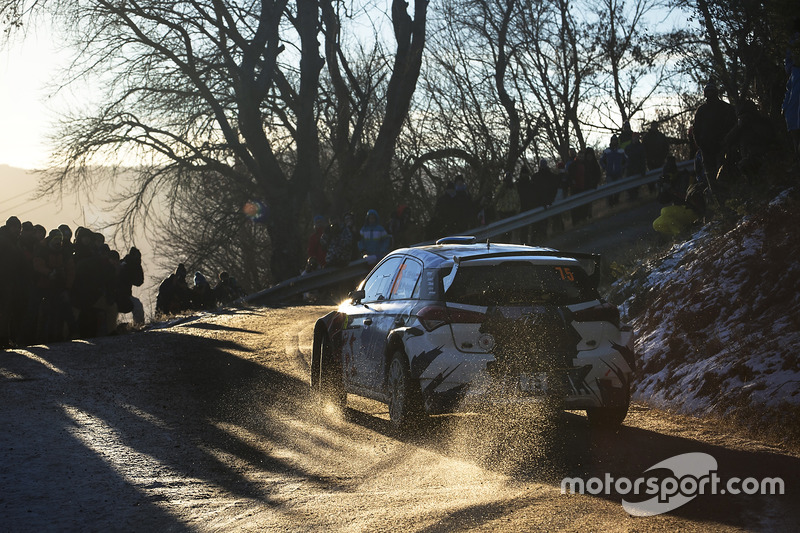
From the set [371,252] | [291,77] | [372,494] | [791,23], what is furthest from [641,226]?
[372,494]

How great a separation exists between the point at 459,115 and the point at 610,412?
3377cm

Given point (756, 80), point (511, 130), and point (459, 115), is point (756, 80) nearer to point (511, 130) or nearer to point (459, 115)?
point (511, 130)

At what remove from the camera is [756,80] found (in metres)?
16.3

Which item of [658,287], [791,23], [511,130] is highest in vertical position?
[511,130]

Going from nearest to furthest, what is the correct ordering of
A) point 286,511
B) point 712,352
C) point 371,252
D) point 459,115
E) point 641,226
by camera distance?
point 286,511
point 712,352
point 371,252
point 641,226
point 459,115

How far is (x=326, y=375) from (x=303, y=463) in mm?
3350

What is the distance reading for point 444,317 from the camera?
28.7 ft

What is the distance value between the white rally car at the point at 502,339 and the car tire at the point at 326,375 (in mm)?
1366

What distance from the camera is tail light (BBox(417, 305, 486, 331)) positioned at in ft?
28.4

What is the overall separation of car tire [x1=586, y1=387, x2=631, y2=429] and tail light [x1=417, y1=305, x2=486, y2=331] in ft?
3.84

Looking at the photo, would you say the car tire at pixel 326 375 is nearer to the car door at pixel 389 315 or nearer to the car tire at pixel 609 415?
the car door at pixel 389 315

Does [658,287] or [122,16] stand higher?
[122,16]

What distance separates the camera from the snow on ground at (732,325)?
9.20m

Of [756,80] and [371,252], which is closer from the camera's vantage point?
[756,80]
